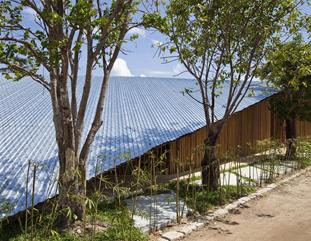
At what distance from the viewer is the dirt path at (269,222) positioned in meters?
6.93

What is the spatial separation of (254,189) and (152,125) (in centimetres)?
328

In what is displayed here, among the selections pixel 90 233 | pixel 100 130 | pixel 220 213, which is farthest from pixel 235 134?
pixel 90 233

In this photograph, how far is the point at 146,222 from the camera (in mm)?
7312

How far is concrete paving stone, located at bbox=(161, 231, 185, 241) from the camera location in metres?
6.67

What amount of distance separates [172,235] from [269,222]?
220 centimetres

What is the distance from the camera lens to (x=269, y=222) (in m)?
7.76

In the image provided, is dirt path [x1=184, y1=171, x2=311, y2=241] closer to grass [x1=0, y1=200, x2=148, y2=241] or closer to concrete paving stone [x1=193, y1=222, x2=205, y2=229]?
concrete paving stone [x1=193, y1=222, x2=205, y2=229]

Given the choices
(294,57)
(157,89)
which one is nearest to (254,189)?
(294,57)

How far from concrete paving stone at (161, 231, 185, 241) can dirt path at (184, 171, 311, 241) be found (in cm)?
15

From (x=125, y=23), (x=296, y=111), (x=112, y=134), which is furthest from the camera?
(x=296, y=111)

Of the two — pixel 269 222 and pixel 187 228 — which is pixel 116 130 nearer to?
pixel 187 228

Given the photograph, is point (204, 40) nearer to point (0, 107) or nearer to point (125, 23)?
point (125, 23)

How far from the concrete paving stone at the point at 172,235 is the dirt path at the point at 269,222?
0.15 meters

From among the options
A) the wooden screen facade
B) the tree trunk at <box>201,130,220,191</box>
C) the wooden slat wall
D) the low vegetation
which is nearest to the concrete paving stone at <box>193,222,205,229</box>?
the low vegetation
